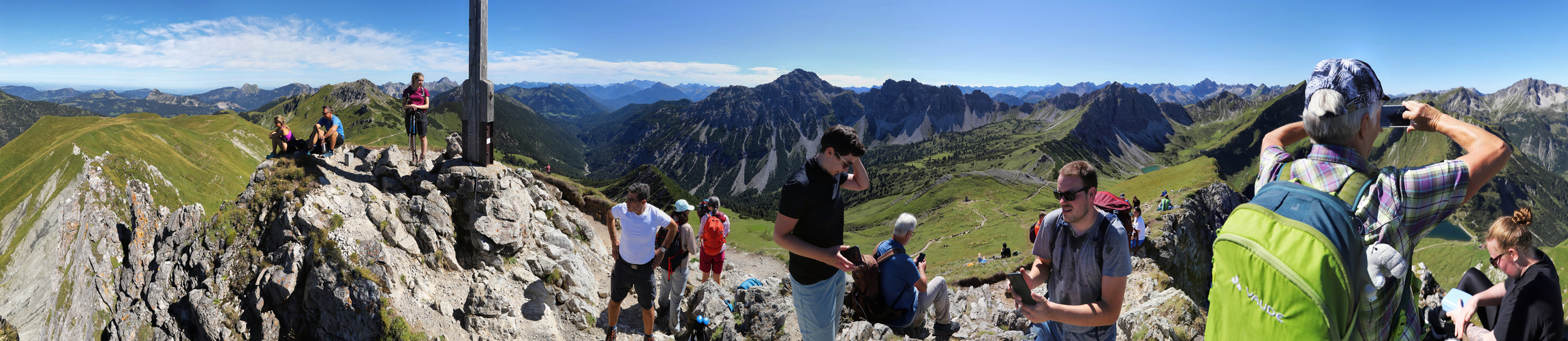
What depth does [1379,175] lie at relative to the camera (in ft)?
7.84

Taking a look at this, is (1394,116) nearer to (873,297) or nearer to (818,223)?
(818,223)

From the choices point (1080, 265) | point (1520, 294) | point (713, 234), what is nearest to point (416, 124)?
point (713, 234)

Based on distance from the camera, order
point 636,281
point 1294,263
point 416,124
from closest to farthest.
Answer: point 1294,263 → point 636,281 → point 416,124

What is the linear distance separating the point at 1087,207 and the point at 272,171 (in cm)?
1501

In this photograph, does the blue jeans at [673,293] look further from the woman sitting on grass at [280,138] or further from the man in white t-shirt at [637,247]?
the woman sitting on grass at [280,138]

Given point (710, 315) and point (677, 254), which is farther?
point (710, 315)

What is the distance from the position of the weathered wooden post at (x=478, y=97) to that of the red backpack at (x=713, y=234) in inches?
229

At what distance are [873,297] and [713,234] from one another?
20.5 ft

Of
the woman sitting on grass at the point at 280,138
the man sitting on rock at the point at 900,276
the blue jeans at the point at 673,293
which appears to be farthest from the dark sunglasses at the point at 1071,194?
the woman sitting on grass at the point at 280,138

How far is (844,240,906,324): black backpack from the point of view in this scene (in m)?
6.53

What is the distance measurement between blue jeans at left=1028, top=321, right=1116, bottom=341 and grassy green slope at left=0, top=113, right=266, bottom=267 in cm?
2868

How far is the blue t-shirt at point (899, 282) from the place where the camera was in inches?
260

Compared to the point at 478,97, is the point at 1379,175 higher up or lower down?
lower down

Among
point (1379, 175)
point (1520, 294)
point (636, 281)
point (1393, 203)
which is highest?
point (1379, 175)
